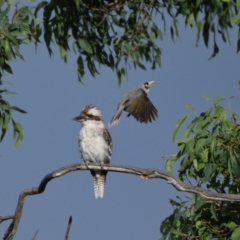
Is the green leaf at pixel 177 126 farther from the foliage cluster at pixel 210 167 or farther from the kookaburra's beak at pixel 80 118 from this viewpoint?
the kookaburra's beak at pixel 80 118

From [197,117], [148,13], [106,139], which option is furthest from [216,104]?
[148,13]

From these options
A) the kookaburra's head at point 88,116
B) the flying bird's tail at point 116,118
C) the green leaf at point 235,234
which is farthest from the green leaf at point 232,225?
the flying bird's tail at point 116,118

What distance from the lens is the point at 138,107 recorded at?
360 inches

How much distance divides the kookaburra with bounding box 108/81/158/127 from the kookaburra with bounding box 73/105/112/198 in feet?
5.07

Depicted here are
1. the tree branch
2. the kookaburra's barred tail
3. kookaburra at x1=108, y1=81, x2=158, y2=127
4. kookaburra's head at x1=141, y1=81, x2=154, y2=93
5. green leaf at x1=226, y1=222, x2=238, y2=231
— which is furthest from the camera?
kookaburra's head at x1=141, y1=81, x2=154, y2=93

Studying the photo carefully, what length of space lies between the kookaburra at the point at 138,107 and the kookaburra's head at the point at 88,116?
1.60 metres

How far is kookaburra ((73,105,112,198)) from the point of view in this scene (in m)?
6.97

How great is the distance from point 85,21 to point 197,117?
3.37 m

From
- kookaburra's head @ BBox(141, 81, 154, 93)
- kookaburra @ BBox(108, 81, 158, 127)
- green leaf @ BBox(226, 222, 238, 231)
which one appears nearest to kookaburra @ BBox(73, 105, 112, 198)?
kookaburra @ BBox(108, 81, 158, 127)

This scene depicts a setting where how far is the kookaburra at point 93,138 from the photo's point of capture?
22.9 ft

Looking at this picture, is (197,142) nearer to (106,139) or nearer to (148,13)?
(106,139)

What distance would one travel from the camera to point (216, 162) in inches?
226

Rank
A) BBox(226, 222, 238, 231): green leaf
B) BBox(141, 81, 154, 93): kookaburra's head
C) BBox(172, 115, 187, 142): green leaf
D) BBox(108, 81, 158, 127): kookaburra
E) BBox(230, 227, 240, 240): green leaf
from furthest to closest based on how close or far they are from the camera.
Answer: BBox(141, 81, 154, 93): kookaburra's head → BBox(108, 81, 158, 127): kookaburra → BBox(172, 115, 187, 142): green leaf → BBox(226, 222, 238, 231): green leaf → BBox(230, 227, 240, 240): green leaf

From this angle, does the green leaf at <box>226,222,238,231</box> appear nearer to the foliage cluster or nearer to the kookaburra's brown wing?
the foliage cluster
